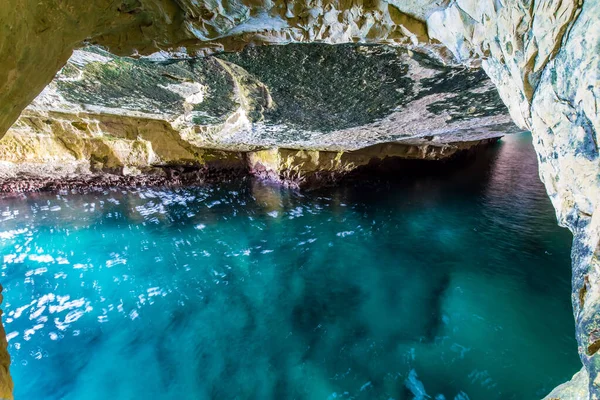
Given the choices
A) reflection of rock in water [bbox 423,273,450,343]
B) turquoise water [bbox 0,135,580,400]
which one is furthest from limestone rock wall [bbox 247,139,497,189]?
reflection of rock in water [bbox 423,273,450,343]

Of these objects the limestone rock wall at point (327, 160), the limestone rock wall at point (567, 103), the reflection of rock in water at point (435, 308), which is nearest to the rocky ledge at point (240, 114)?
the limestone rock wall at point (327, 160)

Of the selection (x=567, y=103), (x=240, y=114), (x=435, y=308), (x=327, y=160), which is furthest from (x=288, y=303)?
(x=327, y=160)

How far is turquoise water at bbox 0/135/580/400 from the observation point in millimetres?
3379

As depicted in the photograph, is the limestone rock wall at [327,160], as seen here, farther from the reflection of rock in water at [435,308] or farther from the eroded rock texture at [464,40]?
the eroded rock texture at [464,40]

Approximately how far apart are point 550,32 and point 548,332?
4909 millimetres

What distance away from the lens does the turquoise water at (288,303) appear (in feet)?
11.1

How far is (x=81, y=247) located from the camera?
6840 millimetres

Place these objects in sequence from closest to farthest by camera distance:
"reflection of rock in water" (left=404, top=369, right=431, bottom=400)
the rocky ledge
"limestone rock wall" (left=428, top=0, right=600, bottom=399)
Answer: "limestone rock wall" (left=428, top=0, right=600, bottom=399)
"reflection of rock in water" (left=404, top=369, right=431, bottom=400)
the rocky ledge

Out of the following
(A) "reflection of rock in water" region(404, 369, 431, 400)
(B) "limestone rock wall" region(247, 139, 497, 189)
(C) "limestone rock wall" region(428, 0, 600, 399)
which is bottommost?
(A) "reflection of rock in water" region(404, 369, 431, 400)

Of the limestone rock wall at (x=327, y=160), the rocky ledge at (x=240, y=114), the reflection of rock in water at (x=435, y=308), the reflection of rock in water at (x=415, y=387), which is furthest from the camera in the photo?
the limestone rock wall at (x=327, y=160)

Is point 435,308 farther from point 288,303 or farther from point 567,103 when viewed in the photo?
point 567,103

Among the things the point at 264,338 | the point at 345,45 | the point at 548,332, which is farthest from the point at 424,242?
the point at 345,45

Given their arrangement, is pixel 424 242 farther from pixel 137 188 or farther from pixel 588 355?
pixel 137 188

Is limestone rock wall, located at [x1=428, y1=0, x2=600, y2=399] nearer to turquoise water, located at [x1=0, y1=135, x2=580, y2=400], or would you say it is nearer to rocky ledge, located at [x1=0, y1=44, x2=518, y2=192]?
rocky ledge, located at [x1=0, y1=44, x2=518, y2=192]
